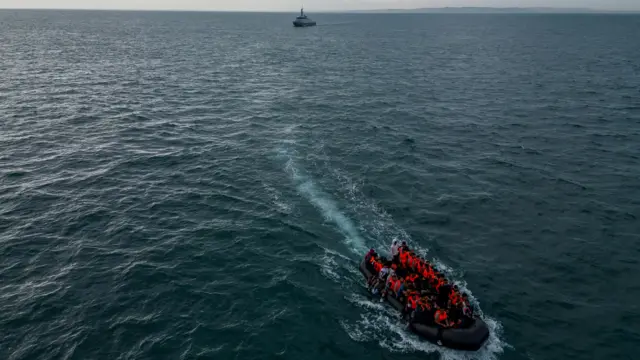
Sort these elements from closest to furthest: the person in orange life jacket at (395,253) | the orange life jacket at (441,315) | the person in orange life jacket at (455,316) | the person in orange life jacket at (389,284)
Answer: the person in orange life jacket at (455,316) < the orange life jacket at (441,315) < the person in orange life jacket at (389,284) < the person in orange life jacket at (395,253)

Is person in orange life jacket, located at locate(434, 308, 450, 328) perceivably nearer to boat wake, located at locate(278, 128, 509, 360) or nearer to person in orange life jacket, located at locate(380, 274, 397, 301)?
boat wake, located at locate(278, 128, 509, 360)

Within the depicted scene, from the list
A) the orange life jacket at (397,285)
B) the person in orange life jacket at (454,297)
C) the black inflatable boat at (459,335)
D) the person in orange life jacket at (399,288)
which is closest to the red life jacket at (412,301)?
the black inflatable boat at (459,335)

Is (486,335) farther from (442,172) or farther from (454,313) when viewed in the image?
(442,172)

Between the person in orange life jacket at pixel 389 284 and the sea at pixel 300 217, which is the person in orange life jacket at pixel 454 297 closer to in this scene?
the sea at pixel 300 217

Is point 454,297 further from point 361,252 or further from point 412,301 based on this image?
point 361,252

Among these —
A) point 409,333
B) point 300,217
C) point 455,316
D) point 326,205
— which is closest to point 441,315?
point 455,316

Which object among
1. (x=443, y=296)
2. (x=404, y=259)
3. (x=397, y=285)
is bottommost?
(x=397, y=285)

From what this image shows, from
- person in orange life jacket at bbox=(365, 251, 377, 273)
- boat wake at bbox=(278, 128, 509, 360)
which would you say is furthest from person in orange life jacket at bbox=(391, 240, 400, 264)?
boat wake at bbox=(278, 128, 509, 360)
